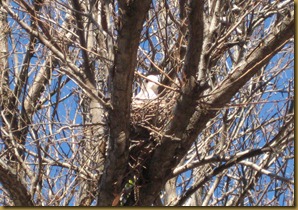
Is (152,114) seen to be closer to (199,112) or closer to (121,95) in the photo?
(199,112)

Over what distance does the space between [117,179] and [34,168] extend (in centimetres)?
172

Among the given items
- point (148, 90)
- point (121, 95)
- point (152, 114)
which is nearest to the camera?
point (121, 95)

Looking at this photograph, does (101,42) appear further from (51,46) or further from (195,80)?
(195,80)

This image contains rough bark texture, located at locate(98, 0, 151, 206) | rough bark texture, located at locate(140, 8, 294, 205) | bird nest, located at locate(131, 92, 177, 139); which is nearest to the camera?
rough bark texture, located at locate(98, 0, 151, 206)

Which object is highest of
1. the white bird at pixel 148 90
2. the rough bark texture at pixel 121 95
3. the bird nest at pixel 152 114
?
the white bird at pixel 148 90

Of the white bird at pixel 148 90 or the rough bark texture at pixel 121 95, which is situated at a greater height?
the white bird at pixel 148 90

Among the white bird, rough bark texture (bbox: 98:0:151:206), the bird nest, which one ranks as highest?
the white bird

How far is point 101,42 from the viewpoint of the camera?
18.4 feet

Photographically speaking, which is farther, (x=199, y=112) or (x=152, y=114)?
(x=152, y=114)

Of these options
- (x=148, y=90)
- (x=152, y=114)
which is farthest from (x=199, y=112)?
(x=148, y=90)

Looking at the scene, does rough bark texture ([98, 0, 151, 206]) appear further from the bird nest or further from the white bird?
the white bird

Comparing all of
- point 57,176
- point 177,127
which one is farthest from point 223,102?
point 57,176

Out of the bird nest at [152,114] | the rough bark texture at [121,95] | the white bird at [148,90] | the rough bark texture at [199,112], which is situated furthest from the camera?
the white bird at [148,90]

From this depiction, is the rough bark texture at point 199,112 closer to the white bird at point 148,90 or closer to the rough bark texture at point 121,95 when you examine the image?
the rough bark texture at point 121,95
